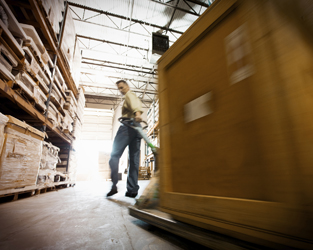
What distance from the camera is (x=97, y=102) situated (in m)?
15.2

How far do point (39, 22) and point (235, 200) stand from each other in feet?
11.9

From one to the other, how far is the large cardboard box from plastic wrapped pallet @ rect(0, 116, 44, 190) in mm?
1952

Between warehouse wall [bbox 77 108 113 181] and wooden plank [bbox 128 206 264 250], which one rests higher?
warehouse wall [bbox 77 108 113 181]

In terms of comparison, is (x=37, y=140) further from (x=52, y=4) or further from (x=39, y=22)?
(x=52, y=4)

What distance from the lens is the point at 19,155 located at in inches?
82.3

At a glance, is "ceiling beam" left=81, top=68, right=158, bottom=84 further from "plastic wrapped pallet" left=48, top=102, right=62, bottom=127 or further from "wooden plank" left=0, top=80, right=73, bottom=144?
"wooden plank" left=0, top=80, right=73, bottom=144

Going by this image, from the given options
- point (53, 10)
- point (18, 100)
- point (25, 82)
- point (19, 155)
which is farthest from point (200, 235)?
point (53, 10)

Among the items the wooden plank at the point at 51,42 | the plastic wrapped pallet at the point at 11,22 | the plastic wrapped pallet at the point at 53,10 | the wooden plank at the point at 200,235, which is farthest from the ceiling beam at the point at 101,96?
the wooden plank at the point at 200,235

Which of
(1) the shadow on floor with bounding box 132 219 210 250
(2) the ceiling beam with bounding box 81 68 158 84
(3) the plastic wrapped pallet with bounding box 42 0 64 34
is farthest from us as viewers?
(2) the ceiling beam with bounding box 81 68 158 84

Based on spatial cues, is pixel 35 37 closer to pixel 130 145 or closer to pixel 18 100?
pixel 18 100

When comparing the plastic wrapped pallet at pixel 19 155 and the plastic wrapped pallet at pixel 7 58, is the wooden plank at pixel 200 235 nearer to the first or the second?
the plastic wrapped pallet at pixel 19 155

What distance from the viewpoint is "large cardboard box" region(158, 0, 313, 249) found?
0.48 meters

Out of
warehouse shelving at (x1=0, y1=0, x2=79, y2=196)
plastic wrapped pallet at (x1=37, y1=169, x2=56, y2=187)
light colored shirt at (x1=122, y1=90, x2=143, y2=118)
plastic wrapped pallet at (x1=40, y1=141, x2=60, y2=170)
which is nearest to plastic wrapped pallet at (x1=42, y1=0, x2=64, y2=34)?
warehouse shelving at (x1=0, y1=0, x2=79, y2=196)

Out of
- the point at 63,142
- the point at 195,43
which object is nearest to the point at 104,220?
the point at 195,43
